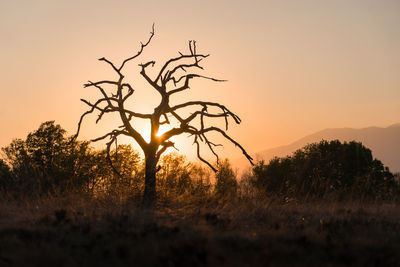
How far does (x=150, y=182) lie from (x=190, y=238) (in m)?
6.56

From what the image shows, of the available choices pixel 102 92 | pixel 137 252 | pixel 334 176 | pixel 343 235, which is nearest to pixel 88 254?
pixel 137 252

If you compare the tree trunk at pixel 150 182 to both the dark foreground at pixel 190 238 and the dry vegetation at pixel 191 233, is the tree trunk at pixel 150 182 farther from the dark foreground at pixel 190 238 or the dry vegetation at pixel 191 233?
the dark foreground at pixel 190 238

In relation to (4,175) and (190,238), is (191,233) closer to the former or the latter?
(190,238)

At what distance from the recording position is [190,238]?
7051 millimetres

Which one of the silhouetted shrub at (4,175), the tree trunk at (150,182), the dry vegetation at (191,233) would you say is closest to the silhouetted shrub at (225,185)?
the dry vegetation at (191,233)

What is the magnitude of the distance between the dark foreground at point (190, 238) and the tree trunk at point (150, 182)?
1.51 m

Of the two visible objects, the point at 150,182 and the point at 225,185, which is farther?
the point at 225,185

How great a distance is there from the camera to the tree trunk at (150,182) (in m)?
12.3

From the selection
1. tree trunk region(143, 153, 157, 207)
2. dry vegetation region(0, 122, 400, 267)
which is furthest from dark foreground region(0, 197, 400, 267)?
tree trunk region(143, 153, 157, 207)

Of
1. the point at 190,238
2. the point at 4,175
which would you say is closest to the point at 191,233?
the point at 190,238

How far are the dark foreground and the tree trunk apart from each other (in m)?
1.51

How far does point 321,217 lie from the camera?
34.9ft

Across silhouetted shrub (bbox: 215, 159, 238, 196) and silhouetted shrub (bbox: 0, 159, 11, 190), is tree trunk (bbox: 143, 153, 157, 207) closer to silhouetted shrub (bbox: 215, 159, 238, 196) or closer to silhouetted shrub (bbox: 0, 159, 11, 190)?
silhouetted shrub (bbox: 215, 159, 238, 196)

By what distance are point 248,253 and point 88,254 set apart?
269 centimetres
